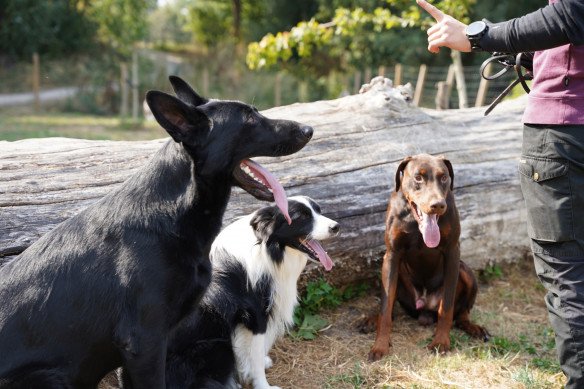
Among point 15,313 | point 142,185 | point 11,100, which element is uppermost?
point 142,185

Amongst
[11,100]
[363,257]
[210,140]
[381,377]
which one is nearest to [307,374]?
[381,377]

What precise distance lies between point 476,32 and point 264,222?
1720 millimetres

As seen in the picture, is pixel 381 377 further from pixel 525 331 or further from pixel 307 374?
pixel 525 331

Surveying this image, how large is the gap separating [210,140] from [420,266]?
92.5 inches

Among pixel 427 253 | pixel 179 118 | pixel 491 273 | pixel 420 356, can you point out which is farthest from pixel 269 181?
pixel 491 273

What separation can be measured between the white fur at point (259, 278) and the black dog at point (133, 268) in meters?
0.98

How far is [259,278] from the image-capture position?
378 cm

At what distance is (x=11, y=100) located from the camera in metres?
20.6

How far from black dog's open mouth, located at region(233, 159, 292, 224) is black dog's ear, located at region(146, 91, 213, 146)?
0.90 ft

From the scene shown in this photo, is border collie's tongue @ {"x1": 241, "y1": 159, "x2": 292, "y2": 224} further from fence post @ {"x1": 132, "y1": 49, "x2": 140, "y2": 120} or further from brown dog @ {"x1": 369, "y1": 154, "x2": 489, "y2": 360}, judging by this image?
fence post @ {"x1": 132, "y1": 49, "x2": 140, "y2": 120}

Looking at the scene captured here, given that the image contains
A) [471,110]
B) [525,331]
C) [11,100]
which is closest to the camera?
[525,331]

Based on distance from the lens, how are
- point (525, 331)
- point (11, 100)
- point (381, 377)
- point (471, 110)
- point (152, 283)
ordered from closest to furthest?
point (152, 283), point (381, 377), point (525, 331), point (471, 110), point (11, 100)

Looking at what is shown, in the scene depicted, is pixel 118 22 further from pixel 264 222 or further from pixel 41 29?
pixel 264 222

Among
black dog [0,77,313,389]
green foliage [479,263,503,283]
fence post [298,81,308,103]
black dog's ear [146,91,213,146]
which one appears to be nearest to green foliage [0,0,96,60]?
fence post [298,81,308,103]
